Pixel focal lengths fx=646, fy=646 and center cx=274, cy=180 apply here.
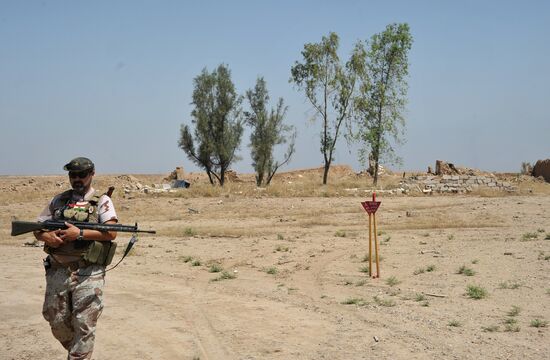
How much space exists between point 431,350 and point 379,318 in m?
1.44

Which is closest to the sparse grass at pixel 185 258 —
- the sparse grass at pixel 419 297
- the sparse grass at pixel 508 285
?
the sparse grass at pixel 419 297

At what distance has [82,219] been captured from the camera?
5324 mm

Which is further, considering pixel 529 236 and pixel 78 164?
pixel 529 236

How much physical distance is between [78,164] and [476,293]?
20.2ft

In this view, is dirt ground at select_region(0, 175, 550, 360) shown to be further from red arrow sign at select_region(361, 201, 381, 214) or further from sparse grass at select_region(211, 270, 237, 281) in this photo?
red arrow sign at select_region(361, 201, 381, 214)

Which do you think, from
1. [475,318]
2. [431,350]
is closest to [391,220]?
[475,318]

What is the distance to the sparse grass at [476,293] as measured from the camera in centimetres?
912

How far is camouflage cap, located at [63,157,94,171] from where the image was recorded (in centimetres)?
532

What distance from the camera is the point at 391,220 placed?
63.4 feet

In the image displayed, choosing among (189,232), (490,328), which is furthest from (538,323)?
(189,232)

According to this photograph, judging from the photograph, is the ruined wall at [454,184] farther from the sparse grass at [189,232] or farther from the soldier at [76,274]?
the soldier at [76,274]

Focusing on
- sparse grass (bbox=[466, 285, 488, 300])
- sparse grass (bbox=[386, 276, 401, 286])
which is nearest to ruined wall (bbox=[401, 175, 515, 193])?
sparse grass (bbox=[386, 276, 401, 286])

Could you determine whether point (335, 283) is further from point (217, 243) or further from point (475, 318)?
point (217, 243)

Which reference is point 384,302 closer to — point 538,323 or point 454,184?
point 538,323
